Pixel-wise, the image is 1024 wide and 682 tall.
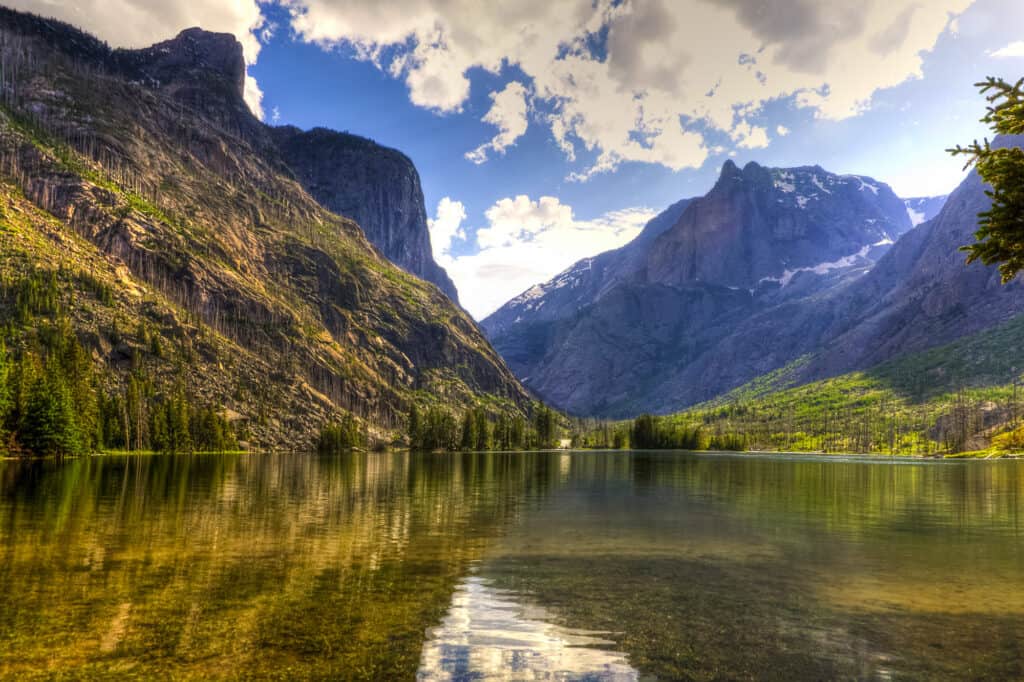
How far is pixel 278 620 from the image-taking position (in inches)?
738

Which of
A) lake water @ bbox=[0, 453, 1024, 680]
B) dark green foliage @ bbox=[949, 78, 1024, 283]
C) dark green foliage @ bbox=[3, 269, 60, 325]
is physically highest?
dark green foliage @ bbox=[3, 269, 60, 325]

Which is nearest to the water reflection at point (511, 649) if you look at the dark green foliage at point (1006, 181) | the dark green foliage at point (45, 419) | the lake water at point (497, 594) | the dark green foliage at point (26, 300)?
the lake water at point (497, 594)

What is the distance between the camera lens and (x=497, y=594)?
23.6 m

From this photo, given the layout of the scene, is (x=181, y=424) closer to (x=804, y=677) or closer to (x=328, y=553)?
(x=328, y=553)

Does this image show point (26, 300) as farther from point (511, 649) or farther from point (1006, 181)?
point (1006, 181)

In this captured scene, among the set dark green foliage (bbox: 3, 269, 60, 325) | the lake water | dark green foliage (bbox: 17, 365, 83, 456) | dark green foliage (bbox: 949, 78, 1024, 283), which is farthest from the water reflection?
dark green foliage (bbox: 3, 269, 60, 325)

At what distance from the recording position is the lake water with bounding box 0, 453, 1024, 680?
1591 centimetres

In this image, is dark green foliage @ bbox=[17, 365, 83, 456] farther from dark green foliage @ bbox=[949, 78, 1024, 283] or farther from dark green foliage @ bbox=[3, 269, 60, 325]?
dark green foliage @ bbox=[949, 78, 1024, 283]

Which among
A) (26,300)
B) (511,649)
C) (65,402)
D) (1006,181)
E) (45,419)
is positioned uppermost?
(26,300)

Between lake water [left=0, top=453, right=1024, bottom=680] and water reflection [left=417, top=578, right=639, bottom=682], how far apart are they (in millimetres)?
84

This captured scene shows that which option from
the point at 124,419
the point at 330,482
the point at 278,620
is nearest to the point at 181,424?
Answer: the point at 124,419

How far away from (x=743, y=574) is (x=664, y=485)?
59.0 metres

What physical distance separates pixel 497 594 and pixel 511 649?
642 cm

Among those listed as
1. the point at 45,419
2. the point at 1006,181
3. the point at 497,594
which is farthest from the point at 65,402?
the point at 1006,181
